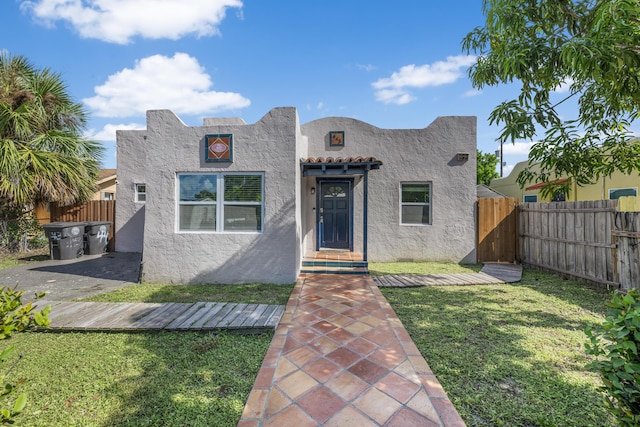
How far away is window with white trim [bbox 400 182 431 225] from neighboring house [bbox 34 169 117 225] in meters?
12.2

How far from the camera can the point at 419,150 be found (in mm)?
8883

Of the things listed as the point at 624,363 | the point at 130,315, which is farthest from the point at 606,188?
the point at 130,315

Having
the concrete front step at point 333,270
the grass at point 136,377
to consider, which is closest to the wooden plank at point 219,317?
the grass at point 136,377

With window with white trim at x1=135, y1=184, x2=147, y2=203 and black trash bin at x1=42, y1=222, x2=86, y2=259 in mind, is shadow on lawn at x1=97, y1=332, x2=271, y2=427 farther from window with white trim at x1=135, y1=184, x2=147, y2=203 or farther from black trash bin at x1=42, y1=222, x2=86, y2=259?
window with white trim at x1=135, y1=184, x2=147, y2=203

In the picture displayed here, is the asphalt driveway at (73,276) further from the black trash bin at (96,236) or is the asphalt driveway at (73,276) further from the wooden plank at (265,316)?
the wooden plank at (265,316)

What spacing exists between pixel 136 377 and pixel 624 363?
4017 millimetres

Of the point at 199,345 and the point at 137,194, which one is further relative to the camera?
the point at 137,194

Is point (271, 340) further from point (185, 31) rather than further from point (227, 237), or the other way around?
point (185, 31)

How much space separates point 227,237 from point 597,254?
27.5ft

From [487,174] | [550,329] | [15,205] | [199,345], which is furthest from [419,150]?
[487,174]

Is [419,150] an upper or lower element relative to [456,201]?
upper

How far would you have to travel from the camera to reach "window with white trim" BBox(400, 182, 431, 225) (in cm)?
895

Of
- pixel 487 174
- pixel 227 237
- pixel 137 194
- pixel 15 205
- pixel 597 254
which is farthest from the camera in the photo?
pixel 487 174

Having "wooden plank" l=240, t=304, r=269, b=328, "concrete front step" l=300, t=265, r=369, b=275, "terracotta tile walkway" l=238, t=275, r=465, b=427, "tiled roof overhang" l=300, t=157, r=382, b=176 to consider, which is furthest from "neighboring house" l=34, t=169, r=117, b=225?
"terracotta tile walkway" l=238, t=275, r=465, b=427
